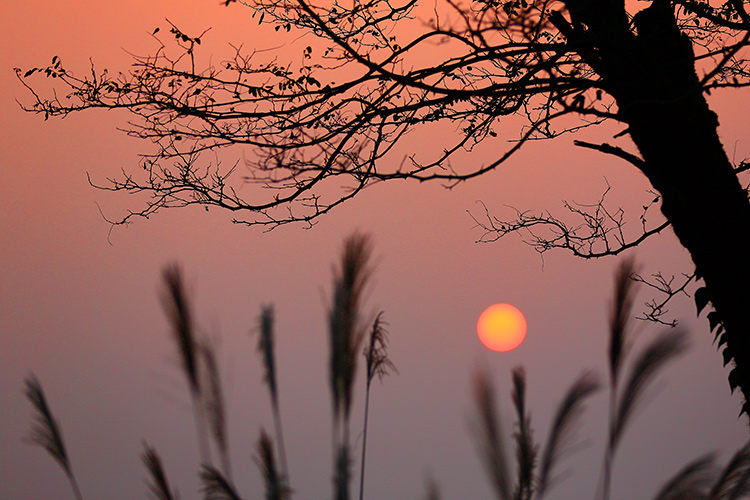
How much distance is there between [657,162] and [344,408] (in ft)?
9.78

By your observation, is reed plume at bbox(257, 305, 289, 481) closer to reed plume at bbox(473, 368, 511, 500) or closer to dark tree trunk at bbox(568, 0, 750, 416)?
reed plume at bbox(473, 368, 511, 500)

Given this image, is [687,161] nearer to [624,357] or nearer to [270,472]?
[624,357]

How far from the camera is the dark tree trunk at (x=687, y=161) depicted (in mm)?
3619

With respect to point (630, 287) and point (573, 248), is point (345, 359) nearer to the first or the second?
point (630, 287)

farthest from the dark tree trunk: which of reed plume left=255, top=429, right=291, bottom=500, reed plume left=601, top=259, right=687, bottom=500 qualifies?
reed plume left=255, top=429, right=291, bottom=500

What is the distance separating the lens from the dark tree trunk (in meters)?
3.62

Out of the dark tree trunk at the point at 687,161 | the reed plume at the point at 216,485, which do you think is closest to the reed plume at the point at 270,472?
the reed plume at the point at 216,485

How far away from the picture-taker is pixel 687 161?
3.77 meters

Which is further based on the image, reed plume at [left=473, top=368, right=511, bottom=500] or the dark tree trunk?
the dark tree trunk

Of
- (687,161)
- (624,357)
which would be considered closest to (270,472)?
(624,357)

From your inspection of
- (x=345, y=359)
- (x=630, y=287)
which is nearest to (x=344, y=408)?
(x=345, y=359)

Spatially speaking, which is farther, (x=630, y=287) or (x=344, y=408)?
(x=630, y=287)

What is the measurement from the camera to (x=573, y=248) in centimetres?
512

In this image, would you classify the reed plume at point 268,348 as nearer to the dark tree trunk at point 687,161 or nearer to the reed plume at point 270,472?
the reed plume at point 270,472
